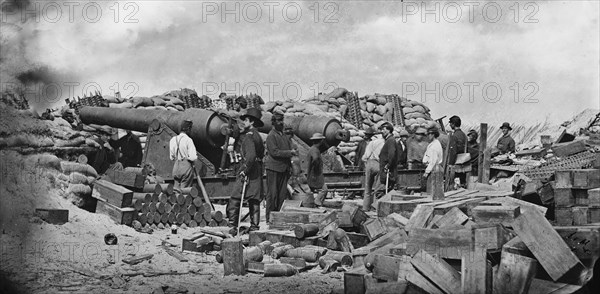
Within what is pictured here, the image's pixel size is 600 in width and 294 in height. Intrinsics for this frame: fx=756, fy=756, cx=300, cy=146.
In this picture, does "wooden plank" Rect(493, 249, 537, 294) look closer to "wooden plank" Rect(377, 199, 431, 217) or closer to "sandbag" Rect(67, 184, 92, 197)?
"wooden plank" Rect(377, 199, 431, 217)

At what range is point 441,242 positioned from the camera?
627 cm

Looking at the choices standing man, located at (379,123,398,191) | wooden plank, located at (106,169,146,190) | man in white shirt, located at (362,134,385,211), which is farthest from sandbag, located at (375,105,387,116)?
wooden plank, located at (106,169,146,190)

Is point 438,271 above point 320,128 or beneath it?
beneath

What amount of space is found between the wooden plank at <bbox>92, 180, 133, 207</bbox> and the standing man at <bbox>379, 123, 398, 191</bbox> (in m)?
5.06

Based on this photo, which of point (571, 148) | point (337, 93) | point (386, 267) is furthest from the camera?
point (337, 93)

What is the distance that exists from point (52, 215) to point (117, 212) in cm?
131

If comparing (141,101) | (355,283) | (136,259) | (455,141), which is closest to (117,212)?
(136,259)

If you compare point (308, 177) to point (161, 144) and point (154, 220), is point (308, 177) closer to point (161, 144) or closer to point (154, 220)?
point (161, 144)

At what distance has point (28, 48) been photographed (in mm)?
10070

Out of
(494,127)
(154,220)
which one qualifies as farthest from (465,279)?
(494,127)

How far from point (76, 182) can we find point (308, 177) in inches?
197

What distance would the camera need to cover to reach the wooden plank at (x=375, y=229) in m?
8.27

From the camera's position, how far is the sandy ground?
275 inches

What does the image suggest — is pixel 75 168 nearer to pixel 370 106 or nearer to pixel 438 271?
pixel 438 271
